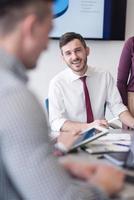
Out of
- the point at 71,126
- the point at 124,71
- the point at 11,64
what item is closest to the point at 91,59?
the point at 124,71

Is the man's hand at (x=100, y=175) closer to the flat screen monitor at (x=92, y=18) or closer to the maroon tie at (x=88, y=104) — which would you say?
the maroon tie at (x=88, y=104)

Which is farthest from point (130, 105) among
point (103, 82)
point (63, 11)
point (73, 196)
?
point (73, 196)

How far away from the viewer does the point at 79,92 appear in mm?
2572

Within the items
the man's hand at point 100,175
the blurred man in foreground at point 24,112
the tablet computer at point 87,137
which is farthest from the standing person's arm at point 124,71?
the man's hand at point 100,175

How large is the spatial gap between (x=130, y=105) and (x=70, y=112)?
1.98ft

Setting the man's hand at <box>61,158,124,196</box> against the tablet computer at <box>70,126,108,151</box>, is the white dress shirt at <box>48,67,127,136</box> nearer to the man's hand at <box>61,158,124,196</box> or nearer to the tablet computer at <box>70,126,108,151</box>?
the tablet computer at <box>70,126,108,151</box>

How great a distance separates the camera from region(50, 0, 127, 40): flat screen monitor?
3.21m

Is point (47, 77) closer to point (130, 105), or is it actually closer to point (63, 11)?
point (63, 11)

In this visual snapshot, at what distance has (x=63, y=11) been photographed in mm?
3209

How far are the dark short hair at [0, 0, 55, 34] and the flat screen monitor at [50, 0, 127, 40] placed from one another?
7.94 ft

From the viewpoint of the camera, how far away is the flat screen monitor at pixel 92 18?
3.21 metres

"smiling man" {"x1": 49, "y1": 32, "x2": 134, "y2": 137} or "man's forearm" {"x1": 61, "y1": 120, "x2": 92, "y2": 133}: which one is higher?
"smiling man" {"x1": 49, "y1": 32, "x2": 134, "y2": 137}

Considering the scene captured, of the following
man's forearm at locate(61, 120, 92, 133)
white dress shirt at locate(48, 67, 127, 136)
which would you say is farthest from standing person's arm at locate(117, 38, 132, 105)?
man's forearm at locate(61, 120, 92, 133)

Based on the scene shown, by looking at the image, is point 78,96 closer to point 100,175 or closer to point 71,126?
point 71,126
